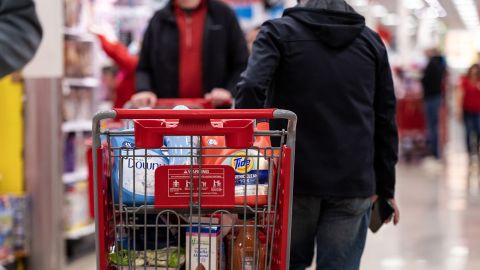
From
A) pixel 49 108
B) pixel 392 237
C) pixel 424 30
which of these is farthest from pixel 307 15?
pixel 424 30

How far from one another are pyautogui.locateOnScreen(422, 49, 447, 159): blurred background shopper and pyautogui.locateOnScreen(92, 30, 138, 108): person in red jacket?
7.88 meters

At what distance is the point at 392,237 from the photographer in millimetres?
6871

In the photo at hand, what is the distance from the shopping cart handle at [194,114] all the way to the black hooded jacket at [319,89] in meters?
0.63

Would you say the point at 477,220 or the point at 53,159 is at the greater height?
the point at 53,159

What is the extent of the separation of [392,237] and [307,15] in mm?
4533

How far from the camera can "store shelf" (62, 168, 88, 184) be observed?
19.2 ft

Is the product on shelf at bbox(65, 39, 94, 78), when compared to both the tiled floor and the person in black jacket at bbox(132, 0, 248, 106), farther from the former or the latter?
the person in black jacket at bbox(132, 0, 248, 106)

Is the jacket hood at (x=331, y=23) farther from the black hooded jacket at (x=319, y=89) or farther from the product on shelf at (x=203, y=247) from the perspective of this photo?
the product on shelf at (x=203, y=247)

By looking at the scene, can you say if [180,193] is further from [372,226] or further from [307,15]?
[372,226]

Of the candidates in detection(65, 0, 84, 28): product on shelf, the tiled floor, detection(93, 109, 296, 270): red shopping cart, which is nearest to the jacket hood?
detection(93, 109, 296, 270): red shopping cart

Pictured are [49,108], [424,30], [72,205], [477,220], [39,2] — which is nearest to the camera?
[39,2]

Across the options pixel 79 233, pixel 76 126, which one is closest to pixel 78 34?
pixel 76 126

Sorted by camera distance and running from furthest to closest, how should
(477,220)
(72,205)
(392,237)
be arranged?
(477,220) < (392,237) < (72,205)

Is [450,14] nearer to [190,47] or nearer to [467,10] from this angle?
[467,10]
